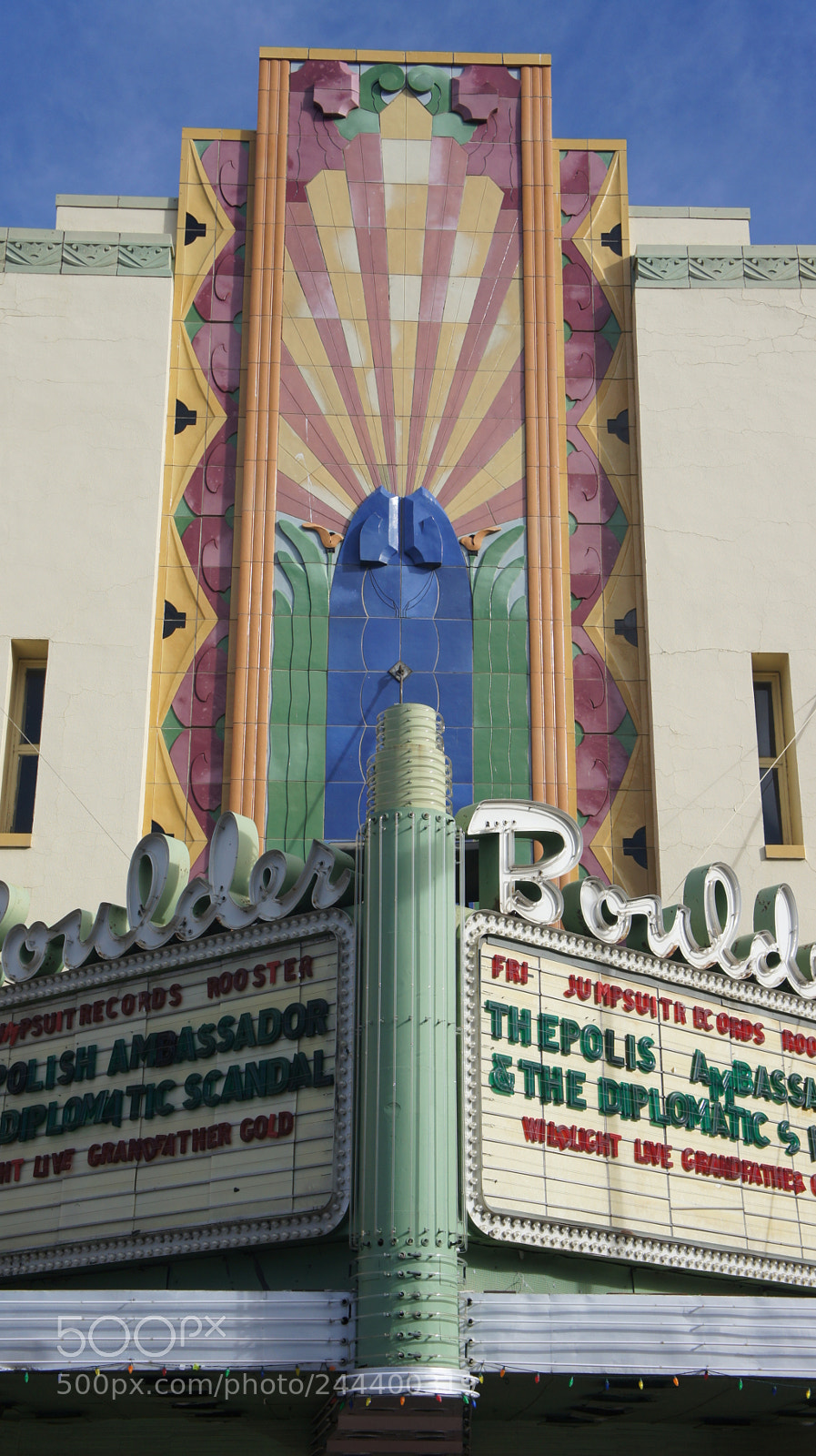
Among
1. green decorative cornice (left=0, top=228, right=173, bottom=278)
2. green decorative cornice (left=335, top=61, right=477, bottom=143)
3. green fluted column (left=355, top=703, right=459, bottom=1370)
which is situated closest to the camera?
green fluted column (left=355, top=703, right=459, bottom=1370)

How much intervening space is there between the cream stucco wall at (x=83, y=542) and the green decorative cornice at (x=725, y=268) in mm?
7477


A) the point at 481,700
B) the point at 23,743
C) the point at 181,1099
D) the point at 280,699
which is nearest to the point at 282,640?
the point at 280,699

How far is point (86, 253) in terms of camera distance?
84.5ft

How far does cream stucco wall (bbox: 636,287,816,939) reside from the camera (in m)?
23.0

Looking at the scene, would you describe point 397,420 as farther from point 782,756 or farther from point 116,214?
point 782,756

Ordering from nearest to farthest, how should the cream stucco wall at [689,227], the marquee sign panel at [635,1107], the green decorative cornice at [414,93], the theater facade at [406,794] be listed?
the theater facade at [406,794] < the marquee sign panel at [635,1107] < the green decorative cornice at [414,93] < the cream stucco wall at [689,227]

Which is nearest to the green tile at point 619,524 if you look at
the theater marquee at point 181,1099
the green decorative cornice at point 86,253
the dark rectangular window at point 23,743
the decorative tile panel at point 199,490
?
the decorative tile panel at point 199,490

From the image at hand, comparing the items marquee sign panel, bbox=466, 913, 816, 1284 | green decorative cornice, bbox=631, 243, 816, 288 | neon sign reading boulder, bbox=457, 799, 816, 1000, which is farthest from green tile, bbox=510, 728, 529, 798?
green decorative cornice, bbox=631, 243, 816, 288

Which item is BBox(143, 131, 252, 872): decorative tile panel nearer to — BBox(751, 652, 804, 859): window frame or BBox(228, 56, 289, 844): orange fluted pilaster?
BBox(228, 56, 289, 844): orange fluted pilaster

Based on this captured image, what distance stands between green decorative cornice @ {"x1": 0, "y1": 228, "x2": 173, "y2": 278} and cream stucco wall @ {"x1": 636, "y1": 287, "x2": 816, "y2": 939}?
7.47m

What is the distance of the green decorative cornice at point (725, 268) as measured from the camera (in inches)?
1012

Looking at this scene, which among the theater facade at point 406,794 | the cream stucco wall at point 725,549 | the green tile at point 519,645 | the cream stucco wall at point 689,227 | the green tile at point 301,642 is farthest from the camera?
the cream stucco wall at point 689,227

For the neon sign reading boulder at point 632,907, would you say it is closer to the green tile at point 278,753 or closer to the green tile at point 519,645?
the green tile at point 519,645

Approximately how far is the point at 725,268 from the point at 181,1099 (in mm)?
16449
